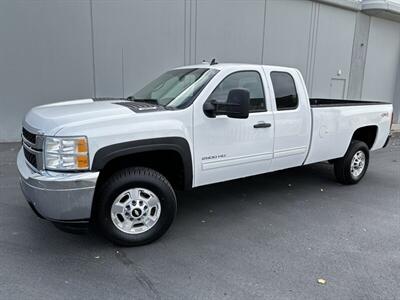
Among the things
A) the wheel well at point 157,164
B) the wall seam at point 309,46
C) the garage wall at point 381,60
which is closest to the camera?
the wheel well at point 157,164

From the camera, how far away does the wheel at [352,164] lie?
5.89 m

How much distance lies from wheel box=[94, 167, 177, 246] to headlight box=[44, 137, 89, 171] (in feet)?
1.36

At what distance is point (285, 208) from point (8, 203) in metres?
3.87

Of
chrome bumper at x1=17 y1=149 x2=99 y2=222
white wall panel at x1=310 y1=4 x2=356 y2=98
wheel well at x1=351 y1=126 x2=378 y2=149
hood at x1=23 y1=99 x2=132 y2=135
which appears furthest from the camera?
white wall panel at x1=310 y1=4 x2=356 y2=98

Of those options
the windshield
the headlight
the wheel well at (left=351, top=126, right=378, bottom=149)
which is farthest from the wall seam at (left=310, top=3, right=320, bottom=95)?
the headlight

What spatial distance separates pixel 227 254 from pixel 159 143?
1349mm

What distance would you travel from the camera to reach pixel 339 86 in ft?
47.4

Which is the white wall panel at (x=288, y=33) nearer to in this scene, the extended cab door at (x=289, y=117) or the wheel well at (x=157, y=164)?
the extended cab door at (x=289, y=117)

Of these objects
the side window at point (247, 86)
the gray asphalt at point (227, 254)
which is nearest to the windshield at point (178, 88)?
the side window at point (247, 86)

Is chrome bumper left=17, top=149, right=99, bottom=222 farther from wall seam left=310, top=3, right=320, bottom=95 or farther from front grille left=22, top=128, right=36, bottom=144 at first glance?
wall seam left=310, top=3, right=320, bottom=95

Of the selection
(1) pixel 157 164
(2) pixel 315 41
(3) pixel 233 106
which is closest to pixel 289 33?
(2) pixel 315 41

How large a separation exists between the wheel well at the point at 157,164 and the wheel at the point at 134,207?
146 mm

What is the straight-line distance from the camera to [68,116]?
3.39 metres

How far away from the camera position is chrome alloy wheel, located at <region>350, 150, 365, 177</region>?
237 inches
